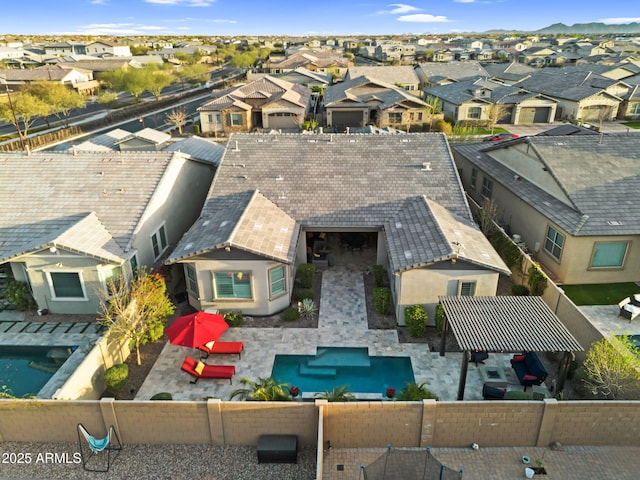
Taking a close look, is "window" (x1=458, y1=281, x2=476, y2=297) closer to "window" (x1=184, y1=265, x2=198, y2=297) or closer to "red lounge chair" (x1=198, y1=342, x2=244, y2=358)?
"red lounge chair" (x1=198, y1=342, x2=244, y2=358)

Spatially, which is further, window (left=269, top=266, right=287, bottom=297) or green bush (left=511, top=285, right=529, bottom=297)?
green bush (left=511, top=285, right=529, bottom=297)

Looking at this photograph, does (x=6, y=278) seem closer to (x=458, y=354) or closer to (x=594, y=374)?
(x=458, y=354)

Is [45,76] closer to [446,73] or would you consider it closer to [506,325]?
[446,73]

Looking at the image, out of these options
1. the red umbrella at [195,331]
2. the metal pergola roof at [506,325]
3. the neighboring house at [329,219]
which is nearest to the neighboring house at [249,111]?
the neighboring house at [329,219]

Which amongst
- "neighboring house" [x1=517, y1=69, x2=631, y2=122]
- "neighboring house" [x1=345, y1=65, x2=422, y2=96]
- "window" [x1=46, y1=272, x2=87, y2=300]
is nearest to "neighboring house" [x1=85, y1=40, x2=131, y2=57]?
"neighboring house" [x1=345, y1=65, x2=422, y2=96]

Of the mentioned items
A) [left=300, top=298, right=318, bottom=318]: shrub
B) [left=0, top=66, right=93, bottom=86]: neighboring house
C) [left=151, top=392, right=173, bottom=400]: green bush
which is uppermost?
[left=0, top=66, right=93, bottom=86]: neighboring house

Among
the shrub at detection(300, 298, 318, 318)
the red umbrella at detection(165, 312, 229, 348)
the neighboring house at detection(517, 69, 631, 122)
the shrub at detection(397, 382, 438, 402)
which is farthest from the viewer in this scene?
the neighboring house at detection(517, 69, 631, 122)

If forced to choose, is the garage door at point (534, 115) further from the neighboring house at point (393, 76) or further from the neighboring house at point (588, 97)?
the neighboring house at point (393, 76)

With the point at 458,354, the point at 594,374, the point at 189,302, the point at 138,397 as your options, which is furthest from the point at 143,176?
the point at 594,374

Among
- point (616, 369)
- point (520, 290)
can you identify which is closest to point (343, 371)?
point (616, 369)
